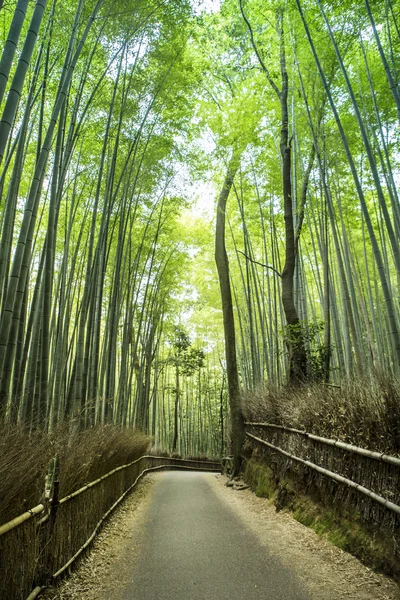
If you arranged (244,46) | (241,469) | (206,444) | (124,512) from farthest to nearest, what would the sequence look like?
(206,444)
(244,46)
(241,469)
(124,512)

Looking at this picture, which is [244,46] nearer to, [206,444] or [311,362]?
[311,362]

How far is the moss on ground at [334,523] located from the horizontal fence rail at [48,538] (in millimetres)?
1796

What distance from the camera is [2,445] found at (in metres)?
1.71

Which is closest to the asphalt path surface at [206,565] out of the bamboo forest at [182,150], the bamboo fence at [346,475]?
the bamboo fence at [346,475]

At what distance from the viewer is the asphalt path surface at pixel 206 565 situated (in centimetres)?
216

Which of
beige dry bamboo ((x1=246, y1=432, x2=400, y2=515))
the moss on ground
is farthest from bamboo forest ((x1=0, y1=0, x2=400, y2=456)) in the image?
the moss on ground

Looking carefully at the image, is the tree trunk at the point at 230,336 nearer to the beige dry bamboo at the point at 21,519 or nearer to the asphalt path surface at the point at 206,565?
the asphalt path surface at the point at 206,565

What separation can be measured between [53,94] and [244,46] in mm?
3997

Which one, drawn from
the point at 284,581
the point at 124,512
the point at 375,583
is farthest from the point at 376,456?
the point at 124,512

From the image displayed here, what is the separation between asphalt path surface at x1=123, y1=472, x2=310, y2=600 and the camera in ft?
7.09

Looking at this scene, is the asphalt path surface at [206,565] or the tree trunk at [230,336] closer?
the asphalt path surface at [206,565]

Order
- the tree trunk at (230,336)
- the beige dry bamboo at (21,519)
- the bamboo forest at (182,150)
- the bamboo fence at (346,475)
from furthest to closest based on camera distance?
the tree trunk at (230,336), the bamboo forest at (182,150), the bamboo fence at (346,475), the beige dry bamboo at (21,519)

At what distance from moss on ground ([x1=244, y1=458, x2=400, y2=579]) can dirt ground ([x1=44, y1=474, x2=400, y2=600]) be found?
0.18 ft

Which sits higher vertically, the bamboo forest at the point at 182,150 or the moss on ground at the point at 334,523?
the bamboo forest at the point at 182,150
